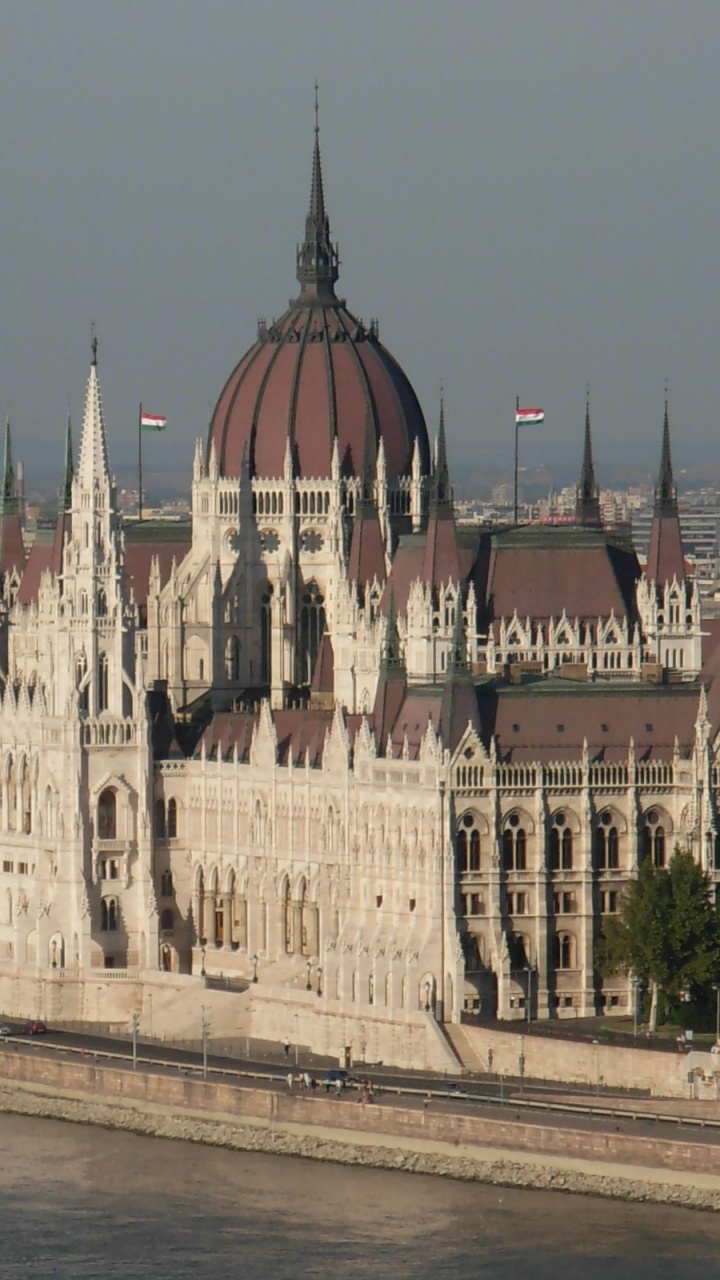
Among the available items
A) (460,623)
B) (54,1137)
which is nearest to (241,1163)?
(54,1137)

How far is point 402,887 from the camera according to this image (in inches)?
7510

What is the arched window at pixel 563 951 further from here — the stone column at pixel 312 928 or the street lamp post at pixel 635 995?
the stone column at pixel 312 928

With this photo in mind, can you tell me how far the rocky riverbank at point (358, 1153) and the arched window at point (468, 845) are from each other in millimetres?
11775

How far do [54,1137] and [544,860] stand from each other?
17458 millimetres

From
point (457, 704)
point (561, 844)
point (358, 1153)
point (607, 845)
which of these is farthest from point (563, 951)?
point (358, 1153)

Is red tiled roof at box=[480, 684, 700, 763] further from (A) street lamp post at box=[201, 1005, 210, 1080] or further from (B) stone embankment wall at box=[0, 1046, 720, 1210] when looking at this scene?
(B) stone embankment wall at box=[0, 1046, 720, 1210]

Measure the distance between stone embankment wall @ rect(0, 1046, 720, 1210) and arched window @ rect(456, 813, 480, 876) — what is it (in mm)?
10717

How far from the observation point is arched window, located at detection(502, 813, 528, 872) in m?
189

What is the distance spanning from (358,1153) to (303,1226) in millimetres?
7790

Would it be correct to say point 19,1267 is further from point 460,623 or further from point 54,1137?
point 460,623

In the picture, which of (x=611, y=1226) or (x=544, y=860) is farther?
(x=544, y=860)

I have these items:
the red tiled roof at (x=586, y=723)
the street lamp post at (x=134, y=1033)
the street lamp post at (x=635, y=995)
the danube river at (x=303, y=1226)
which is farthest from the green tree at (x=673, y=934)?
the street lamp post at (x=134, y=1033)

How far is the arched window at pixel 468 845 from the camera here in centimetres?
18875

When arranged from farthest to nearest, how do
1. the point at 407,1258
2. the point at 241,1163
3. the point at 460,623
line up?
the point at 460,623 < the point at 241,1163 < the point at 407,1258
